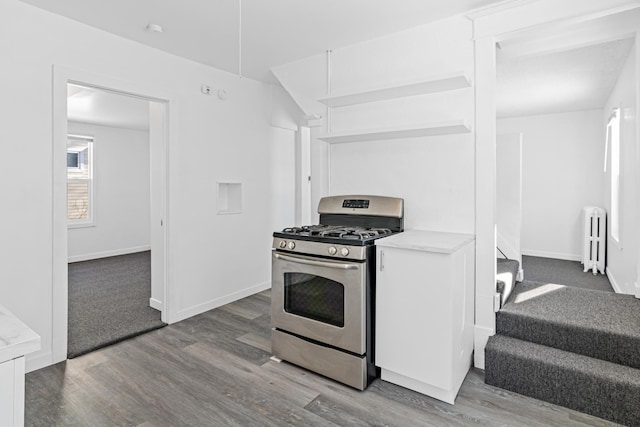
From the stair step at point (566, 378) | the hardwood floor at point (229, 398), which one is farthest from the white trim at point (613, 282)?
the hardwood floor at point (229, 398)

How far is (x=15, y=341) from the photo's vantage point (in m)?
0.83

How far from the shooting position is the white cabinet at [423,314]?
1977mm

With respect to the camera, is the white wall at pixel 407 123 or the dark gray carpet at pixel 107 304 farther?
the dark gray carpet at pixel 107 304

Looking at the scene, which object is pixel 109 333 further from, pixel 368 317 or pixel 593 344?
pixel 593 344

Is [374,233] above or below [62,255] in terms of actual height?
above

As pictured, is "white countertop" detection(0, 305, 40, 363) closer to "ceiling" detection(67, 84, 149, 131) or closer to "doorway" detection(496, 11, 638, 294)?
"ceiling" detection(67, 84, 149, 131)

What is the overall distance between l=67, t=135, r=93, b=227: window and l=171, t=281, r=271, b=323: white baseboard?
3.98 meters

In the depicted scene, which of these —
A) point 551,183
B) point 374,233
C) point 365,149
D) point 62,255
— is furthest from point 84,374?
point 551,183

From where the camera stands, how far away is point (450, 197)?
8.46 ft

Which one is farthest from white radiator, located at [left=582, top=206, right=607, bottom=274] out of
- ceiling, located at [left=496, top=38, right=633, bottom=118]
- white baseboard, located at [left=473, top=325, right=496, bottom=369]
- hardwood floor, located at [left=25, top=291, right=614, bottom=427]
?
hardwood floor, located at [left=25, top=291, right=614, bottom=427]

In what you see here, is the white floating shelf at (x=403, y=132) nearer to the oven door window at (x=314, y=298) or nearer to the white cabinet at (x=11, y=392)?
the oven door window at (x=314, y=298)

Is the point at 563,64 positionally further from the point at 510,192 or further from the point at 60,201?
the point at 60,201

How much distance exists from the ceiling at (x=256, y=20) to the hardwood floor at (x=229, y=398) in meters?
2.46

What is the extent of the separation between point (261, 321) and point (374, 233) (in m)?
1.52
